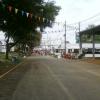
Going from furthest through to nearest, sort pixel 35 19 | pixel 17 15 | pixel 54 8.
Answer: pixel 54 8 → pixel 35 19 → pixel 17 15

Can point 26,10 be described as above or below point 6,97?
above

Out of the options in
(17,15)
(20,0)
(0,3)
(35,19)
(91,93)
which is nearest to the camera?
(91,93)

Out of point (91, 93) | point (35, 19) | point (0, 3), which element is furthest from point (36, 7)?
point (91, 93)

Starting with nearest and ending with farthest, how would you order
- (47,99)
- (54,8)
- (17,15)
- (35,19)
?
(47,99), (17,15), (35,19), (54,8)

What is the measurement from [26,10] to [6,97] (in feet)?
79.9

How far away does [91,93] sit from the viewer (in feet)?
53.8

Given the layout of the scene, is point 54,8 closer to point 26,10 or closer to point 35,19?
point 35,19

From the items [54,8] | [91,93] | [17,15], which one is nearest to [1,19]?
[17,15]

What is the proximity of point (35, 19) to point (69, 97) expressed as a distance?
27.8 meters

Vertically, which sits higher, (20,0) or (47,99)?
(20,0)

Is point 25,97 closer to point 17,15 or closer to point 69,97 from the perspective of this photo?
point 69,97

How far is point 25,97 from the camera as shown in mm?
14992

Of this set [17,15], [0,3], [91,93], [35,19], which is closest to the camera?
[91,93]

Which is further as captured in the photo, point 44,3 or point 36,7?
point 44,3
